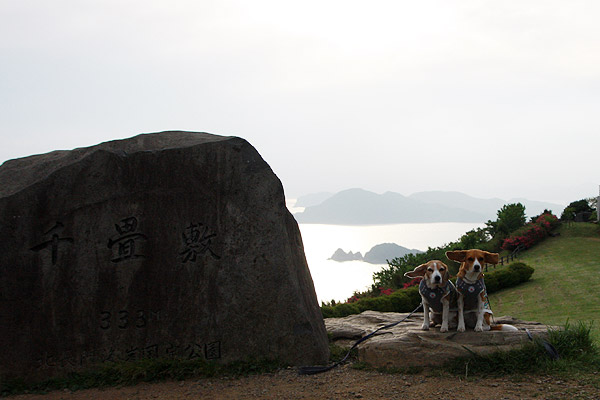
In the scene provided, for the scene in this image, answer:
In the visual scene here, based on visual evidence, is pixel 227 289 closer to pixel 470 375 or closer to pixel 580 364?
pixel 470 375

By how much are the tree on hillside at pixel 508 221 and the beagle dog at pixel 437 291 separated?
2097cm

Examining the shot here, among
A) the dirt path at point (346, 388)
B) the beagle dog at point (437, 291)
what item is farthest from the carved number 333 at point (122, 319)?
the beagle dog at point (437, 291)

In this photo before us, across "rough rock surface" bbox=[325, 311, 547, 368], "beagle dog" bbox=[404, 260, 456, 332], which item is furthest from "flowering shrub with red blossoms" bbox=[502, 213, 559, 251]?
"beagle dog" bbox=[404, 260, 456, 332]

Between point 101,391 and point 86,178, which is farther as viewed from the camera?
point 86,178

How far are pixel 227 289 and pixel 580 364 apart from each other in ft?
13.8

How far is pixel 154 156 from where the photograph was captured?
21.0ft

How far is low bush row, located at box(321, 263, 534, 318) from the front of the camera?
33.9ft

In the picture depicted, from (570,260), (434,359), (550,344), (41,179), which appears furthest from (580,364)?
(570,260)

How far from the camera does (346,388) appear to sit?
5410 millimetres

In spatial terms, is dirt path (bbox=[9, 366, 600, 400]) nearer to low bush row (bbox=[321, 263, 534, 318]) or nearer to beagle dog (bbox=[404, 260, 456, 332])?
beagle dog (bbox=[404, 260, 456, 332])

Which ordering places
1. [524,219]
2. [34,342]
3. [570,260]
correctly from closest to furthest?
[34,342], [570,260], [524,219]

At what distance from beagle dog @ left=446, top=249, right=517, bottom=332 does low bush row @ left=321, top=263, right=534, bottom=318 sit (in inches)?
166

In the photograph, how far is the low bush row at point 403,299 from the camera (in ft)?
33.9

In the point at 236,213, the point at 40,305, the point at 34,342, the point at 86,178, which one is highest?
the point at 86,178
